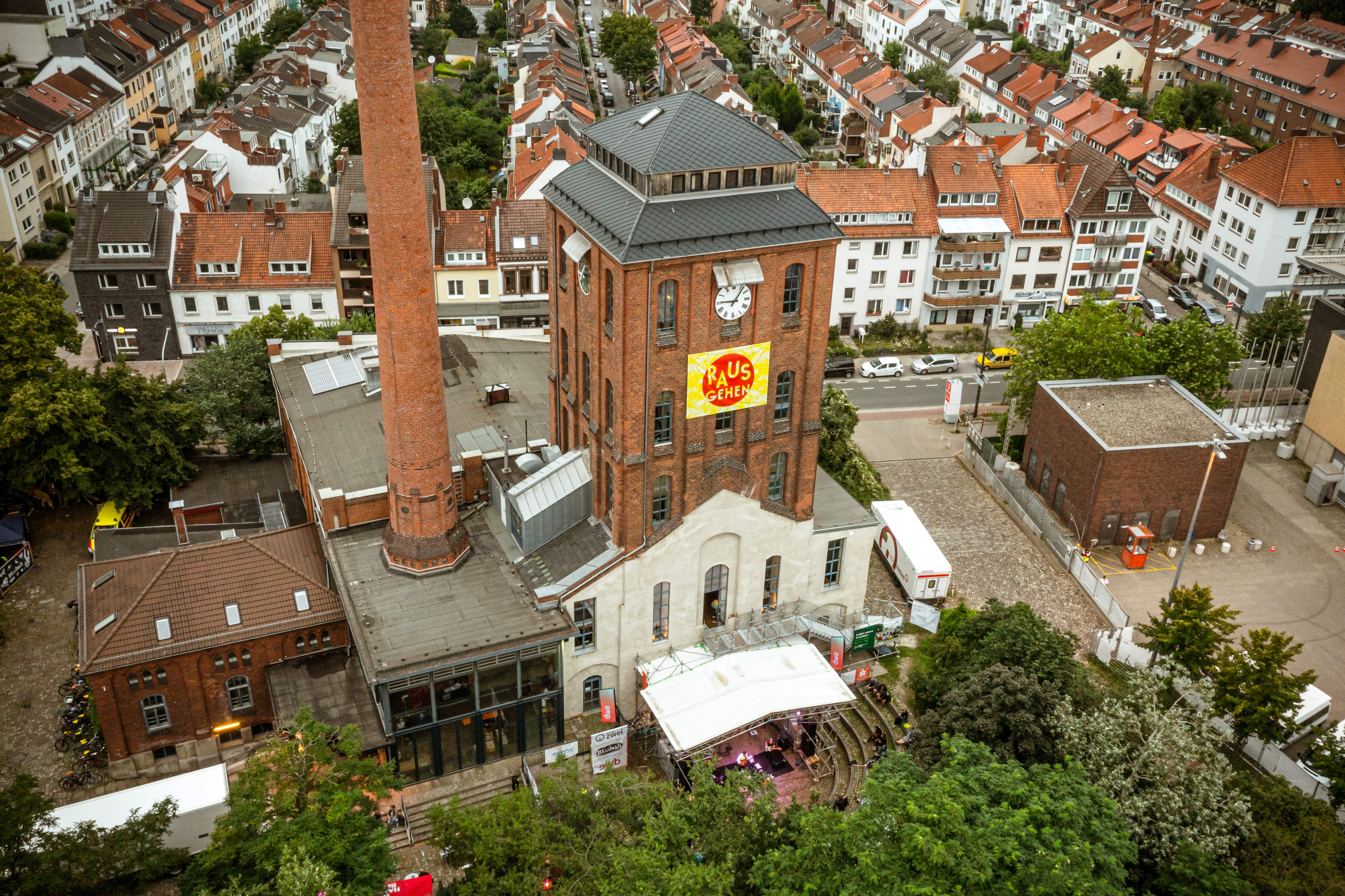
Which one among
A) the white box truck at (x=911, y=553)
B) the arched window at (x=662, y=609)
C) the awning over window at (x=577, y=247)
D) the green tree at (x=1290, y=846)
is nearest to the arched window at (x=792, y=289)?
the awning over window at (x=577, y=247)

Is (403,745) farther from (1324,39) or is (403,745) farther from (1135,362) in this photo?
(1324,39)

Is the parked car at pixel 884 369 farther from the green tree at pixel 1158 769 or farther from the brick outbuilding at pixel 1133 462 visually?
the green tree at pixel 1158 769

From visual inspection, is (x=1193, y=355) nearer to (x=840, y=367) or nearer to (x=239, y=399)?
(x=840, y=367)

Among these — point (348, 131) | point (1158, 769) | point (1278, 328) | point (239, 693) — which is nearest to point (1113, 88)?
point (1278, 328)

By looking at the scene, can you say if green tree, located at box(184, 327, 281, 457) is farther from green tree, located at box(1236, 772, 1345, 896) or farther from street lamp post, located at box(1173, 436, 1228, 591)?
green tree, located at box(1236, 772, 1345, 896)

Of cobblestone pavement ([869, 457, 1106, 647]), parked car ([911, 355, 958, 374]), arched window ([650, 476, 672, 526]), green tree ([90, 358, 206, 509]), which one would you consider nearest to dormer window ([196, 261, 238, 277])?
green tree ([90, 358, 206, 509])

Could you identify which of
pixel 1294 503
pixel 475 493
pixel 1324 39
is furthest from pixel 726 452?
pixel 1324 39
